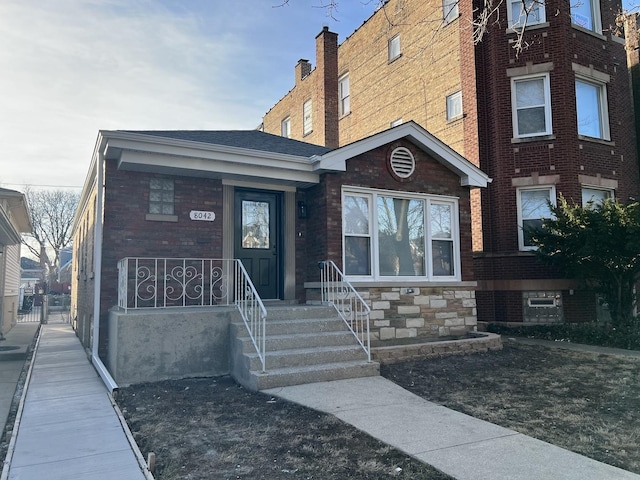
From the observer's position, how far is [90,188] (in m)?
10.5

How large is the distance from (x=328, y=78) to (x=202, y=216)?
413 inches

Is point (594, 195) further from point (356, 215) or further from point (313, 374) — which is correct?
point (313, 374)

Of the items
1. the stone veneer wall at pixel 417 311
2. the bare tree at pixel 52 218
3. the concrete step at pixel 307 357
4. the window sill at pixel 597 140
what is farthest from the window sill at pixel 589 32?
the bare tree at pixel 52 218

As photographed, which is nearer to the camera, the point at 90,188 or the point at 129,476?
the point at 129,476

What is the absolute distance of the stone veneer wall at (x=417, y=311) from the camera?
27.0ft

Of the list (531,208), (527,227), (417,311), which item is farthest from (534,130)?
(417,311)

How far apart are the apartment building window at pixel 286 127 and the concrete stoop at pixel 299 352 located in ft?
55.9

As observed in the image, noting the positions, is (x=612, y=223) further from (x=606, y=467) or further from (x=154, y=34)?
(x=154, y=34)

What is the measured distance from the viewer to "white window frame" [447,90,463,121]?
1370 cm

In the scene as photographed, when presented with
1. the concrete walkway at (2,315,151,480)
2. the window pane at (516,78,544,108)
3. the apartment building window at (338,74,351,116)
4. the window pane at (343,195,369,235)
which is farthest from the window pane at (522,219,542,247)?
the apartment building window at (338,74,351,116)

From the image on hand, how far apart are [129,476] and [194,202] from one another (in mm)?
5076

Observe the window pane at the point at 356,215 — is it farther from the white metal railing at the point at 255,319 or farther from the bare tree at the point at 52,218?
the bare tree at the point at 52,218

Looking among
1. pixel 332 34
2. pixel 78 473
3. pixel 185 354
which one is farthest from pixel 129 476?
pixel 332 34

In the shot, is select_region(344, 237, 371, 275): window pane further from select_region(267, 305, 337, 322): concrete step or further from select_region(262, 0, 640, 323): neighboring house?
select_region(262, 0, 640, 323): neighboring house
